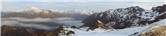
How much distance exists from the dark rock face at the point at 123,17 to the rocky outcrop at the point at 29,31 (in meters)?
0.11

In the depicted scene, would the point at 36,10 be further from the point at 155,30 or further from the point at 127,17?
the point at 155,30

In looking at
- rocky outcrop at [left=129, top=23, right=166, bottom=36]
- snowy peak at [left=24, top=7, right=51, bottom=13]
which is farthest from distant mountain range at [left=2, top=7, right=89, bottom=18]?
rocky outcrop at [left=129, top=23, right=166, bottom=36]

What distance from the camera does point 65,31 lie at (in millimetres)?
2830

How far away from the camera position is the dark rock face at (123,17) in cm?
282

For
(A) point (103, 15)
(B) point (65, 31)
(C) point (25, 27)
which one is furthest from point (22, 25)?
(A) point (103, 15)

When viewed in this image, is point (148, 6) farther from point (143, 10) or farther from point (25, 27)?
point (25, 27)

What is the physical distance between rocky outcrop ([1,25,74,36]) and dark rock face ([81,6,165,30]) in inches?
4.5

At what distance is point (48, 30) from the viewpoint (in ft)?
9.27

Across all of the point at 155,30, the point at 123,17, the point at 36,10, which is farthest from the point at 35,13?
the point at 155,30

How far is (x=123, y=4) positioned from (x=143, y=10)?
10 cm

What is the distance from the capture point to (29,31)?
281cm

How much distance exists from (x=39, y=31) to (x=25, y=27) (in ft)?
0.22

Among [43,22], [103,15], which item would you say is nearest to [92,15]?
[103,15]

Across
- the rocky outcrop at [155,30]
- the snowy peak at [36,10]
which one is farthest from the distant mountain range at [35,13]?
the rocky outcrop at [155,30]
